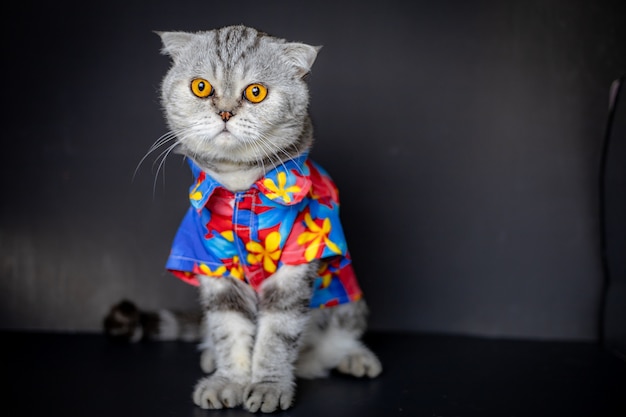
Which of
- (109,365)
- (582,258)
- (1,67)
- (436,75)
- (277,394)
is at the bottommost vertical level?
(109,365)

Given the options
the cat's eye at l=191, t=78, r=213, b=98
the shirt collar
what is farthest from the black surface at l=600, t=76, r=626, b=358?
the cat's eye at l=191, t=78, r=213, b=98

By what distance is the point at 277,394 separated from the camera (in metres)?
1.44

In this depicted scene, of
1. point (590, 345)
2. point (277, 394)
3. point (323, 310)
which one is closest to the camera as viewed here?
point (277, 394)

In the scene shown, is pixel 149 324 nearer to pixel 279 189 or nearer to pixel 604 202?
pixel 279 189

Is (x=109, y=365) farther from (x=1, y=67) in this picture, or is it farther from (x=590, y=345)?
(x=590, y=345)

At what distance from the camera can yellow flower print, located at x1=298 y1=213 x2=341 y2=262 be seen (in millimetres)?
1537

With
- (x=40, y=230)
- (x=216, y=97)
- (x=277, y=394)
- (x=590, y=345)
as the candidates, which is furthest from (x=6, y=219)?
(x=590, y=345)

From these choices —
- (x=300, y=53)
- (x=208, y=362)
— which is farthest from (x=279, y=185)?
(x=208, y=362)

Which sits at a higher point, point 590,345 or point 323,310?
point 323,310

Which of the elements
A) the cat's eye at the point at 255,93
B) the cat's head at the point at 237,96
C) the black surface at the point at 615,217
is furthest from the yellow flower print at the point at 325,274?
the black surface at the point at 615,217

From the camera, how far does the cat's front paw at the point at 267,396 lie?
1420 mm

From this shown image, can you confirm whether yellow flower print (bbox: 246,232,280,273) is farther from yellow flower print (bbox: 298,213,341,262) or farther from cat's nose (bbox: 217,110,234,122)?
cat's nose (bbox: 217,110,234,122)

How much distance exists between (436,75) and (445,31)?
0.47 ft

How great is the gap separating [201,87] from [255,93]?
0.41ft
